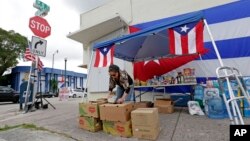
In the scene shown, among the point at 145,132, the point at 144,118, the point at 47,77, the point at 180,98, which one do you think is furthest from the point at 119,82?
the point at 47,77

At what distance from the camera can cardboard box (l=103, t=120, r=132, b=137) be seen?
13.0ft

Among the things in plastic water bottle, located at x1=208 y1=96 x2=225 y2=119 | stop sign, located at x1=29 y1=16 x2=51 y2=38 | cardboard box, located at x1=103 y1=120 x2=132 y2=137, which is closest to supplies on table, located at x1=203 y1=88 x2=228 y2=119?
plastic water bottle, located at x1=208 y1=96 x2=225 y2=119

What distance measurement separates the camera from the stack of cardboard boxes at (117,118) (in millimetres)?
3996

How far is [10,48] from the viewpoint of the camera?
104 ft

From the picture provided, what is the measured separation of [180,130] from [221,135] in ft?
2.63

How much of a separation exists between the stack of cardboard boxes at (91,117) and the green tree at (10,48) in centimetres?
3133

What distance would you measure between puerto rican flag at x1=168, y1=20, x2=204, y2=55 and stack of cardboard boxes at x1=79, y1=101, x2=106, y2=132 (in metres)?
2.25

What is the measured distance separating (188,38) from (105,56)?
2.41 m

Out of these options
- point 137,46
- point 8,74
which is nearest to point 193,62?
point 137,46

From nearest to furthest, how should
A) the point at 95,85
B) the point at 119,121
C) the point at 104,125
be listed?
the point at 119,121 → the point at 104,125 → the point at 95,85

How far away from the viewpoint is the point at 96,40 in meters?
10.8

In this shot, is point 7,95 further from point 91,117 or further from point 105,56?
point 91,117

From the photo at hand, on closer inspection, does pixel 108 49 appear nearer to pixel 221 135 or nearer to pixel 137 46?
pixel 137 46

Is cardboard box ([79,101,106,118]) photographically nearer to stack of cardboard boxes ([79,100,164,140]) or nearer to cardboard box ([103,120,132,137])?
stack of cardboard boxes ([79,100,164,140])
